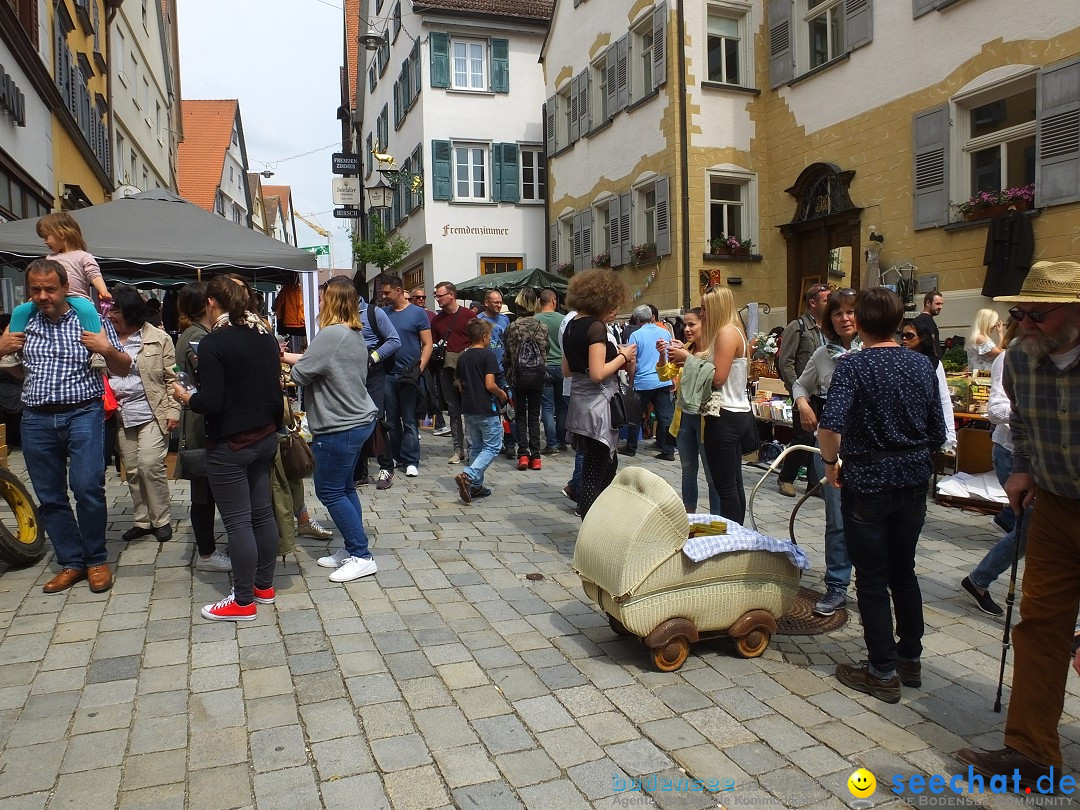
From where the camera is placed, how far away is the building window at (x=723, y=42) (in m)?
16.4

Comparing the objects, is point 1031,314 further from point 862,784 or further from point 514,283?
point 514,283

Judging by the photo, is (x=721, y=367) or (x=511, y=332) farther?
(x=511, y=332)

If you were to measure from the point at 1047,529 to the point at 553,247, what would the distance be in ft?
68.7

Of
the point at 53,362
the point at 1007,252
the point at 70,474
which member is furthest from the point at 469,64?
the point at 70,474

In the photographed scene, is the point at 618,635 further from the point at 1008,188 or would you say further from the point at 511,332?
the point at 1008,188

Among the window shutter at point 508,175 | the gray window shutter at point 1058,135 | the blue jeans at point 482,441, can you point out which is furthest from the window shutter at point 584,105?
the blue jeans at point 482,441

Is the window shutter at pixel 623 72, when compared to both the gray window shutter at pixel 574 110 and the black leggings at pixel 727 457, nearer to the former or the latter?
the gray window shutter at pixel 574 110

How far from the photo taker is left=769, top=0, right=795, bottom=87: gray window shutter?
15.4 metres

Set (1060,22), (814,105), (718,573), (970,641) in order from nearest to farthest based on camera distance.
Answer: (718,573), (970,641), (1060,22), (814,105)

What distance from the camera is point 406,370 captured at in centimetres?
816

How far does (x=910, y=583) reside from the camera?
11.5 ft

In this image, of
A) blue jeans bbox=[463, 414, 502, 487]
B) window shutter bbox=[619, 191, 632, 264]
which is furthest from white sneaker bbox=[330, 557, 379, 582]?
window shutter bbox=[619, 191, 632, 264]

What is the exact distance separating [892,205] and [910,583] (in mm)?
11048

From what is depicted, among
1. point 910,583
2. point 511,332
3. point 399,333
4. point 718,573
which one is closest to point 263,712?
point 718,573
